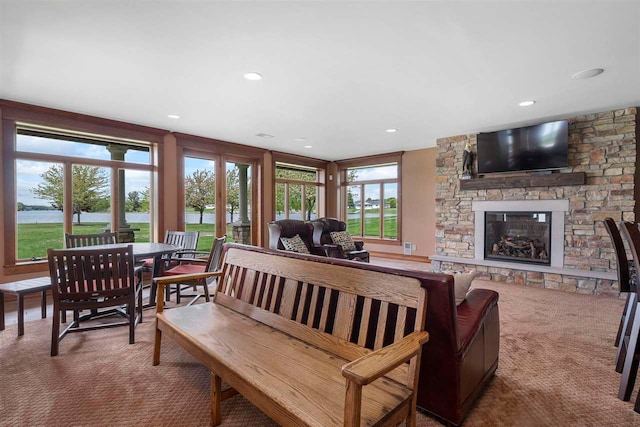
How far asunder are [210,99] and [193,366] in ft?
9.78

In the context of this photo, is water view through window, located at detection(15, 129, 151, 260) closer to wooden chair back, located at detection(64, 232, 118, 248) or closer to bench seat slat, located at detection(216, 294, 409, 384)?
wooden chair back, located at detection(64, 232, 118, 248)

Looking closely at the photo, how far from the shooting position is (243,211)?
22.2 feet

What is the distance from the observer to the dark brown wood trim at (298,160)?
→ 7.19m

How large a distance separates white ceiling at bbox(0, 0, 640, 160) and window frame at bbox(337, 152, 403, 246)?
2.77 m

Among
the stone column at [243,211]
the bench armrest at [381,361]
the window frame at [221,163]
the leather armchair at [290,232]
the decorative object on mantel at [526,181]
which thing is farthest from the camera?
the stone column at [243,211]

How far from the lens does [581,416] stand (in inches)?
70.6

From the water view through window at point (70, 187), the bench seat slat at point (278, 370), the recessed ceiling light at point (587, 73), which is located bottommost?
the bench seat slat at point (278, 370)

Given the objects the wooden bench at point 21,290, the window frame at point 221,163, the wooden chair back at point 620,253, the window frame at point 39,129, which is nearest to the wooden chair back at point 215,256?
the wooden bench at point 21,290

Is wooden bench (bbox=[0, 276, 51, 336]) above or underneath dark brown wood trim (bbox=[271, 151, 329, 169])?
underneath

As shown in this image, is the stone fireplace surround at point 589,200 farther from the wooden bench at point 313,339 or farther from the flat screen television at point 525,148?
the wooden bench at point 313,339

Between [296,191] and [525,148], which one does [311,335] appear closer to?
[525,148]

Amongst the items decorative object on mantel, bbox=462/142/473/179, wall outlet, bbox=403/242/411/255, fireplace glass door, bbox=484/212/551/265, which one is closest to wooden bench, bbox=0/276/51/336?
decorative object on mantel, bbox=462/142/473/179

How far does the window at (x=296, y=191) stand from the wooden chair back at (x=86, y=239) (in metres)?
3.87

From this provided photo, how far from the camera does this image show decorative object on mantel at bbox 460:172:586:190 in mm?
4574
